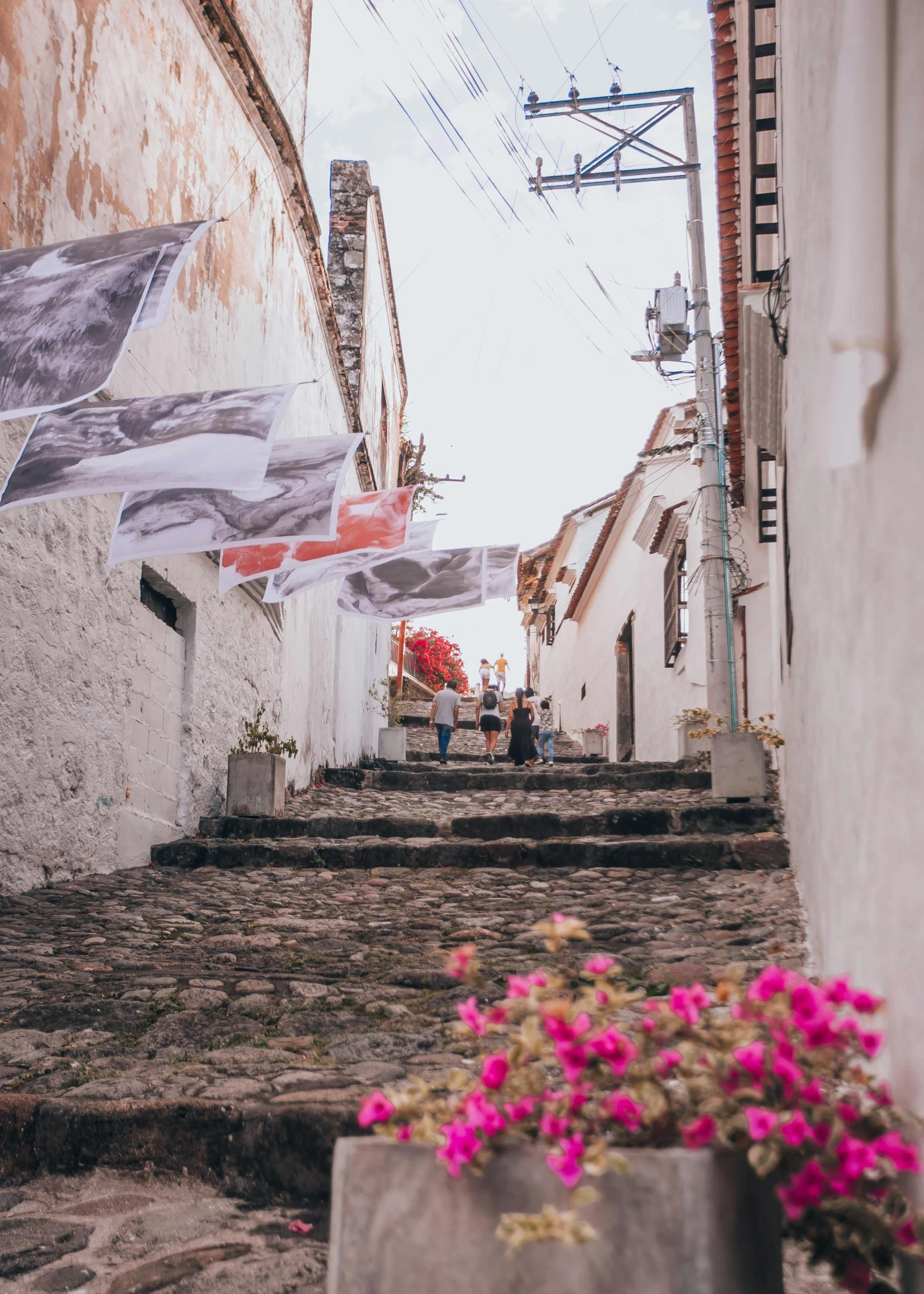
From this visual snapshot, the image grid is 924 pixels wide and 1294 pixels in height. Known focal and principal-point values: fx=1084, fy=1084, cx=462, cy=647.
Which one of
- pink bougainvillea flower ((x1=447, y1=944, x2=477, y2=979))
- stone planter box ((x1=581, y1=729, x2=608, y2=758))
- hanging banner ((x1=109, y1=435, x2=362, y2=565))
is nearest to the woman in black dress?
stone planter box ((x1=581, y1=729, x2=608, y2=758))

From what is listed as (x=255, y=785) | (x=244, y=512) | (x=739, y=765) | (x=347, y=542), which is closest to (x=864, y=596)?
(x=244, y=512)

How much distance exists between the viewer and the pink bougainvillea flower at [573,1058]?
1327 millimetres

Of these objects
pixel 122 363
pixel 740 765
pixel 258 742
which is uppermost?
pixel 122 363

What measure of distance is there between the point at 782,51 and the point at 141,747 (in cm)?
485

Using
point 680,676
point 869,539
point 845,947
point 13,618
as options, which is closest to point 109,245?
point 13,618

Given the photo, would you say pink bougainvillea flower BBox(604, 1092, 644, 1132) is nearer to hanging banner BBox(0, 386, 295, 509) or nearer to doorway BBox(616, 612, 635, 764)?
hanging banner BBox(0, 386, 295, 509)

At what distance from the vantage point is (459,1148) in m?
1.34

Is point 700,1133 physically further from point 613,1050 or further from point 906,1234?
point 906,1234

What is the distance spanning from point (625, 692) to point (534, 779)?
772 cm

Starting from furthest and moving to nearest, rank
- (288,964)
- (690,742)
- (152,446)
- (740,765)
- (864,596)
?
1. (690,742)
2. (740,765)
3. (288,964)
4. (152,446)
5. (864,596)

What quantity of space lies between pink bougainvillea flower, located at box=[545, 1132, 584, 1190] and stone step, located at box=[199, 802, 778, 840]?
582 centimetres

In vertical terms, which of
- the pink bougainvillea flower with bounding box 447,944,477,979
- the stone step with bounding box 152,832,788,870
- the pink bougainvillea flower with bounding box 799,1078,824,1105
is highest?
the stone step with bounding box 152,832,788,870

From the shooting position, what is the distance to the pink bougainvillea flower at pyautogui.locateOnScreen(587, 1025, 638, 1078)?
1338 millimetres

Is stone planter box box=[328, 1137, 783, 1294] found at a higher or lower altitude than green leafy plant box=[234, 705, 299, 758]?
lower
